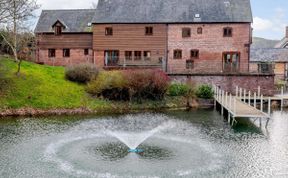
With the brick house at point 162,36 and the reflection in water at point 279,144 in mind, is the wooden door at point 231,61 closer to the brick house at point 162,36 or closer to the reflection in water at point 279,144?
the brick house at point 162,36

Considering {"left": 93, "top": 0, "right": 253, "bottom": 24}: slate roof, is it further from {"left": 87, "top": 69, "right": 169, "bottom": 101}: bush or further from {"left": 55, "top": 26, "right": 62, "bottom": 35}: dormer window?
{"left": 87, "top": 69, "right": 169, "bottom": 101}: bush

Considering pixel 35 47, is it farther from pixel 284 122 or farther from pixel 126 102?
pixel 284 122

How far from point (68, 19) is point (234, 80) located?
20888 millimetres

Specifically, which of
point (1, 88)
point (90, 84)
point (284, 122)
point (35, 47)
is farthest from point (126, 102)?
point (35, 47)

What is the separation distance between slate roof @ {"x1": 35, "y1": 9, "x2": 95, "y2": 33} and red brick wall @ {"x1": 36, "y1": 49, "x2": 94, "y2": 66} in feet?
7.97

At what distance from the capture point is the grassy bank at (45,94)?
30.5 m

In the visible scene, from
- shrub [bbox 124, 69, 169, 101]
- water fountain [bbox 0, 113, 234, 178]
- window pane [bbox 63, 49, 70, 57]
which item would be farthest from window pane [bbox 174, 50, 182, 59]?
water fountain [bbox 0, 113, 234, 178]

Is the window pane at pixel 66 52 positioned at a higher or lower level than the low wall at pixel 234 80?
Result: higher

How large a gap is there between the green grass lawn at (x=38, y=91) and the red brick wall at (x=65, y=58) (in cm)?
970

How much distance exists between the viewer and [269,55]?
182 feet

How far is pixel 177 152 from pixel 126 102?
14.7m

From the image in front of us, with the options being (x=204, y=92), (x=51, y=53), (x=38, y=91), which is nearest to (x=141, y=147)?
(x=38, y=91)

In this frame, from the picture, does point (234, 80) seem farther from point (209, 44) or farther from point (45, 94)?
point (45, 94)

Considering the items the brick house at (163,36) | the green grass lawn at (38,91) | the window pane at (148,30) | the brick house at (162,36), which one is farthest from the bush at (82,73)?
the window pane at (148,30)
